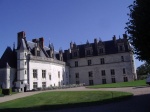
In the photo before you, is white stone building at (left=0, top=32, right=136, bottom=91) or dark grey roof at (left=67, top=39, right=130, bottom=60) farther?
dark grey roof at (left=67, top=39, right=130, bottom=60)

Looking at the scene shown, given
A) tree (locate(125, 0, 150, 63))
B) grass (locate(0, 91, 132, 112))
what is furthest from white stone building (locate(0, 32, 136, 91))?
tree (locate(125, 0, 150, 63))

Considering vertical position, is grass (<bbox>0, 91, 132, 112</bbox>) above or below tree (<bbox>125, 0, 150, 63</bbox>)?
below

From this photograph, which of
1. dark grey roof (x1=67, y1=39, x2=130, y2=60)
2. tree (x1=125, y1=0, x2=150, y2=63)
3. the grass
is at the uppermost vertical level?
dark grey roof (x1=67, y1=39, x2=130, y2=60)

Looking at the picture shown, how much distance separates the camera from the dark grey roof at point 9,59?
37941mm

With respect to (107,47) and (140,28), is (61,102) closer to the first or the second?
(140,28)

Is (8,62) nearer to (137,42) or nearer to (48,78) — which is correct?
(48,78)

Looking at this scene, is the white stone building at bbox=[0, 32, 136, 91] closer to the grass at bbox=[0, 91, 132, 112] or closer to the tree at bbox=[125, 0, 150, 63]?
the grass at bbox=[0, 91, 132, 112]

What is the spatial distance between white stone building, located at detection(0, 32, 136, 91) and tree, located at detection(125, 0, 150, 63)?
27.8 m

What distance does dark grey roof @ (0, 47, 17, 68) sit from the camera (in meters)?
37.9

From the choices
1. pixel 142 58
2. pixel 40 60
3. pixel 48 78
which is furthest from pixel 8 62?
pixel 142 58

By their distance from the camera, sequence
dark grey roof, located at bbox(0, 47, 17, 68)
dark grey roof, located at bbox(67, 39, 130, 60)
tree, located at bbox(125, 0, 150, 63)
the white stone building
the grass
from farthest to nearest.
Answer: dark grey roof, located at bbox(67, 39, 130, 60) < the white stone building < dark grey roof, located at bbox(0, 47, 17, 68) < the grass < tree, located at bbox(125, 0, 150, 63)

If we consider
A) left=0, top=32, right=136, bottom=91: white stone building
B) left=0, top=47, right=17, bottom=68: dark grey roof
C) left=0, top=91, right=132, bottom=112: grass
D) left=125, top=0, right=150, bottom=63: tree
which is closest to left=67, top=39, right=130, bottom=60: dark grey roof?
left=0, top=32, right=136, bottom=91: white stone building

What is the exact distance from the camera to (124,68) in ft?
160

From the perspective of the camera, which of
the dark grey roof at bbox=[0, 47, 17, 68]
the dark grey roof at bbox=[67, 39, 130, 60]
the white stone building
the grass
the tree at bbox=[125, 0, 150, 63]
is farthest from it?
the dark grey roof at bbox=[67, 39, 130, 60]
